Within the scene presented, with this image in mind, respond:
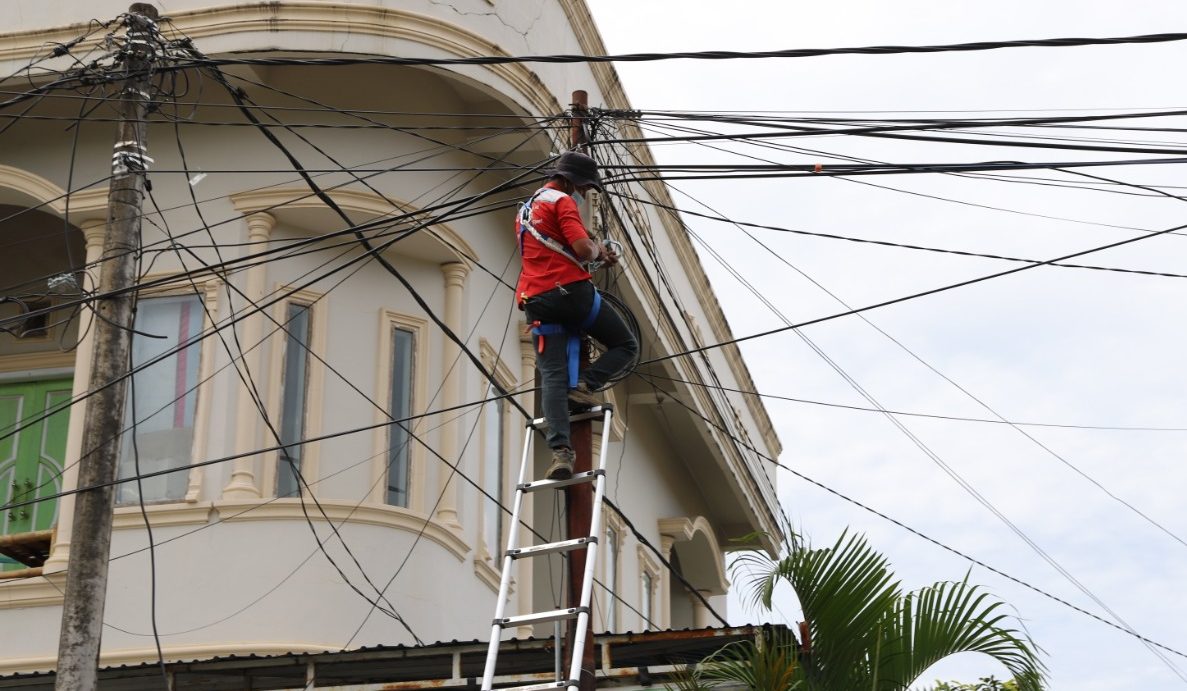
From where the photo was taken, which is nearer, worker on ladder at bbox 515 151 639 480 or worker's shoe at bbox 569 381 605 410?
worker on ladder at bbox 515 151 639 480

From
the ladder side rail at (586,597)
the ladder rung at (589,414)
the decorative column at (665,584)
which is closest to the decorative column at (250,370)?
the ladder rung at (589,414)

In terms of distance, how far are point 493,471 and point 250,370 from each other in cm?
284

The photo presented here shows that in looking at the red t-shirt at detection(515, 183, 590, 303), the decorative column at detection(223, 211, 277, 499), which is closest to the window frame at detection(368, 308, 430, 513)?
the decorative column at detection(223, 211, 277, 499)

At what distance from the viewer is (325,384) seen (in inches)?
631

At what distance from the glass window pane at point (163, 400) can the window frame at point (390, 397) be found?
1.66 metres

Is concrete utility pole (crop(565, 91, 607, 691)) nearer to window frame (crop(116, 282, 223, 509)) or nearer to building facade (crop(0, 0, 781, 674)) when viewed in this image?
building facade (crop(0, 0, 781, 674))

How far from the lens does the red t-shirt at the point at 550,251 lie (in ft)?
34.3

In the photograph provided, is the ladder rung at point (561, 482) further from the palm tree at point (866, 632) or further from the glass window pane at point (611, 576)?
the glass window pane at point (611, 576)

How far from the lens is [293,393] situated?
1592 cm

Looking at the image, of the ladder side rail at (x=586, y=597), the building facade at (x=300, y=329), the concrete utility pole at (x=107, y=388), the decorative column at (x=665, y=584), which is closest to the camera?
the ladder side rail at (x=586, y=597)

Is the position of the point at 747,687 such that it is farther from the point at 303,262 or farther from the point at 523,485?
the point at 303,262

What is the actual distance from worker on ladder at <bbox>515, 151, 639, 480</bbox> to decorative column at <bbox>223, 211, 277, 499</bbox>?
512cm

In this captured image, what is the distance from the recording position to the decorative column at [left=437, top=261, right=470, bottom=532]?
1608 cm

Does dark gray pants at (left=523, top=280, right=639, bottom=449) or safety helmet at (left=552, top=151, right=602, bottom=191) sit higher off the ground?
safety helmet at (left=552, top=151, right=602, bottom=191)
